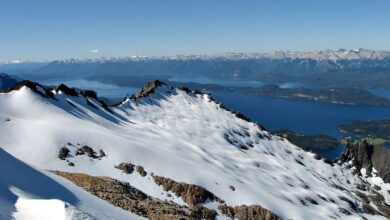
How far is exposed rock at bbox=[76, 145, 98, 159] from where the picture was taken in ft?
265

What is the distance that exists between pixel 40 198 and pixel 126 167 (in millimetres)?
46637

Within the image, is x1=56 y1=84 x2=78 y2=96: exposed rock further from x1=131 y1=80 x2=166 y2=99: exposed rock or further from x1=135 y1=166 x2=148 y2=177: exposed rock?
x1=131 y1=80 x2=166 y2=99: exposed rock

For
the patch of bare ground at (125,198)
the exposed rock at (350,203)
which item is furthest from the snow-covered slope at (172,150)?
the patch of bare ground at (125,198)

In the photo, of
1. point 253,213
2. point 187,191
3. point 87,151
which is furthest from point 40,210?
point 87,151

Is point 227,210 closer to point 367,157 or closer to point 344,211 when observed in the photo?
point 344,211

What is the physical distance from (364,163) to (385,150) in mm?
13260

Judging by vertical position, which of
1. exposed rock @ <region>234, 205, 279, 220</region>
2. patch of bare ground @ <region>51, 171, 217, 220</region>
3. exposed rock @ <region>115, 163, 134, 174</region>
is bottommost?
exposed rock @ <region>234, 205, 279, 220</region>

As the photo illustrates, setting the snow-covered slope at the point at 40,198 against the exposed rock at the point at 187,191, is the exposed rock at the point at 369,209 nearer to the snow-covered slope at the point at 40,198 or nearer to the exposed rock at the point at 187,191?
the exposed rock at the point at 187,191

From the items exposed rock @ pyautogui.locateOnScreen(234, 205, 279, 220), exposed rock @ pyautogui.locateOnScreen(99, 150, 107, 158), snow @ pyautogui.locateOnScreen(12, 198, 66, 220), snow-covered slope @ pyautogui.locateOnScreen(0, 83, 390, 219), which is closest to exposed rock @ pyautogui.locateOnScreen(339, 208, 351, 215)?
snow-covered slope @ pyautogui.locateOnScreen(0, 83, 390, 219)

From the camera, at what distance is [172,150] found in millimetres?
97688

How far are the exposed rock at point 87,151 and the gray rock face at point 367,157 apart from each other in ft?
427

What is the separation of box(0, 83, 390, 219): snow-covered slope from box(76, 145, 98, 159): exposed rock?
0.75 m

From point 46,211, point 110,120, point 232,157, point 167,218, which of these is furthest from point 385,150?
point 46,211

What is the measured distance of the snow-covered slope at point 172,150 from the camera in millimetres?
79625
